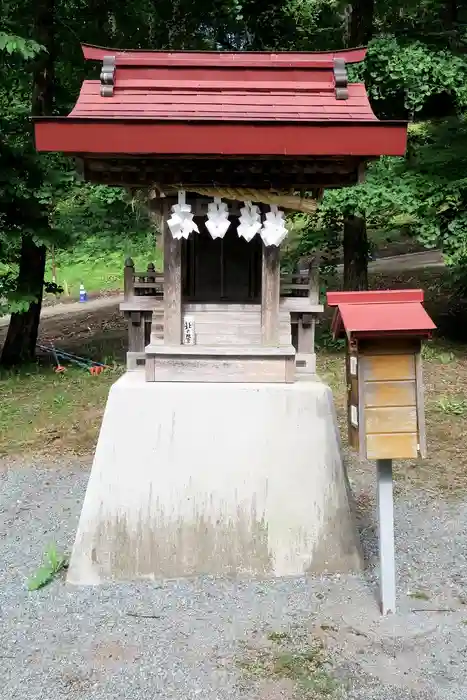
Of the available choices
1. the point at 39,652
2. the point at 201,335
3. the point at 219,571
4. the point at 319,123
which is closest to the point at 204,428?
the point at 201,335

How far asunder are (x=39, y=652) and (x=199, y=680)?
1.03m

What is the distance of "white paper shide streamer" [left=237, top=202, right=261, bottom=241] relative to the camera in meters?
4.27

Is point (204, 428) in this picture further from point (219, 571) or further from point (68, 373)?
point (68, 373)

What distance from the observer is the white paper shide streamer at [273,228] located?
428cm

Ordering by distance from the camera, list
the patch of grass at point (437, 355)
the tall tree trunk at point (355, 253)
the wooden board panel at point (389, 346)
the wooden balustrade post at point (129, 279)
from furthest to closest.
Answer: the tall tree trunk at point (355, 253), the patch of grass at point (437, 355), the wooden balustrade post at point (129, 279), the wooden board panel at point (389, 346)

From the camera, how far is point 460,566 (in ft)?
15.4

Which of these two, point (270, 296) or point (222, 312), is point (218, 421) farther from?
point (270, 296)

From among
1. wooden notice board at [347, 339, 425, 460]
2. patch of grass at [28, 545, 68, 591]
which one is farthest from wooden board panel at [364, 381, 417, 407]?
patch of grass at [28, 545, 68, 591]

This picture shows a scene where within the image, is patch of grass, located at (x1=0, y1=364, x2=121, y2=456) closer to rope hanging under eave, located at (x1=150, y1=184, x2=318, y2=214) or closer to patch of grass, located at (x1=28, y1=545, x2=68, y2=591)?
patch of grass, located at (x1=28, y1=545, x2=68, y2=591)

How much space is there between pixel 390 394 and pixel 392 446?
32 centimetres

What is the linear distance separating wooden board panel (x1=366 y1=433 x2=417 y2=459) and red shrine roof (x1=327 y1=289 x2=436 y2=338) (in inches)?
25.0

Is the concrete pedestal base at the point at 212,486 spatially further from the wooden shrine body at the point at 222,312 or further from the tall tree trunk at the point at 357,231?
the tall tree trunk at the point at 357,231

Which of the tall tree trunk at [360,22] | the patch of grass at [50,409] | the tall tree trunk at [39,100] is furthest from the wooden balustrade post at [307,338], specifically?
the tall tree trunk at [360,22]

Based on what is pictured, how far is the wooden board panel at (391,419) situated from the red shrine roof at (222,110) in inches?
63.6
